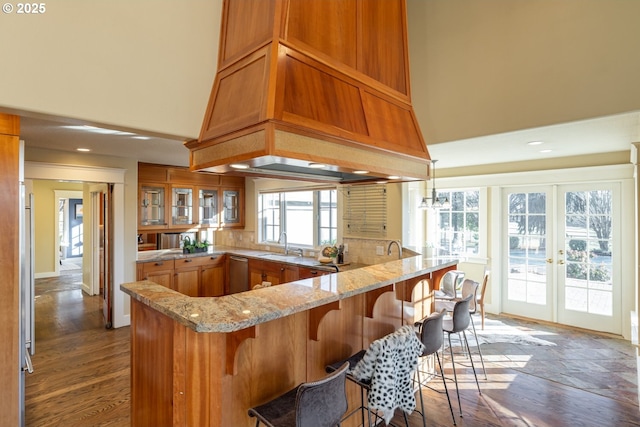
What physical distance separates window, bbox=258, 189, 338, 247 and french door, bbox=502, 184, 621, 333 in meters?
2.76

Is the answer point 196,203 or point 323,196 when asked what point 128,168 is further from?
point 323,196

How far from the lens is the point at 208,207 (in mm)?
5734

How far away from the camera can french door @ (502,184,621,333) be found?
416 centimetres

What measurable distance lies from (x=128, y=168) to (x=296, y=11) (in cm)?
384

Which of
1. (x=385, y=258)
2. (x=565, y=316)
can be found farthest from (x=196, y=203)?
(x=565, y=316)

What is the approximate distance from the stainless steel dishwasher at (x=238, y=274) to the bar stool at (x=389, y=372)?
3583mm

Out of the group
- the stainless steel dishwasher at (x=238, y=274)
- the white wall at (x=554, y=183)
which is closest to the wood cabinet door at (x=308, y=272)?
the stainless steel dishwasher at (x=238, y=274)

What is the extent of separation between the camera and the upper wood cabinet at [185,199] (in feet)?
16.4

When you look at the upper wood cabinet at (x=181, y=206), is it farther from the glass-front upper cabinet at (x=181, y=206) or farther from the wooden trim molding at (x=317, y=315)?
the wooden trim molding at (x=317, y=315)

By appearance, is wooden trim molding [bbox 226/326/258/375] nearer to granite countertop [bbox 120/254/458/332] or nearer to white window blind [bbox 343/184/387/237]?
granite countertop [bbox 120/254/458/332]

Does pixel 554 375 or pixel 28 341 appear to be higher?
pixel 28 341

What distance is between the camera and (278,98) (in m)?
1.37

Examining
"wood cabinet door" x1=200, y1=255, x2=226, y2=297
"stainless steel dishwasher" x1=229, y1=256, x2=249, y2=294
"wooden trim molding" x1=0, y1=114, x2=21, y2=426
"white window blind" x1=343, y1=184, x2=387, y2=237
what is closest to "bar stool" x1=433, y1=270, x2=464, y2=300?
"white window blind" x1=343, y1=184, x2=387, y2=237

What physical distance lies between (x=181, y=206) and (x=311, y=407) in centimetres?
471
